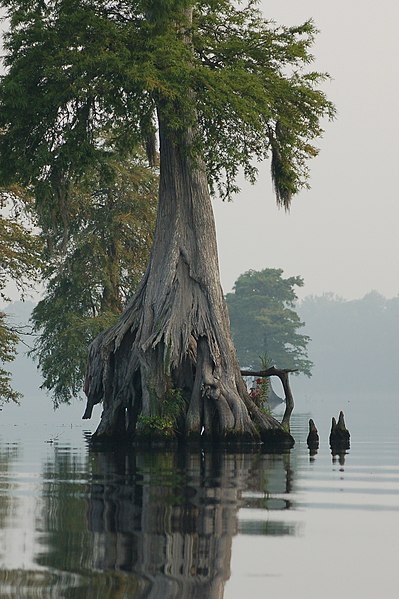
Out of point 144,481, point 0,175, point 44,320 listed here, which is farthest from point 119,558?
point 44,320

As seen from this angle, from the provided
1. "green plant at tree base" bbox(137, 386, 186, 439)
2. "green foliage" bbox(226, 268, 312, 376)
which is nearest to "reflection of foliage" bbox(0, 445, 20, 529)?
"green plant at tree base" bbox(137, 386, 186, 439)

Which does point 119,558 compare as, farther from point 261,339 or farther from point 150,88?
point 261,339

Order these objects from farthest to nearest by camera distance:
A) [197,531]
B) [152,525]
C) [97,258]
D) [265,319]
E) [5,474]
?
[265,319] < [97,258] < [5,474] < [152,525] < [197,531]

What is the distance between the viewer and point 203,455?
27.4 m

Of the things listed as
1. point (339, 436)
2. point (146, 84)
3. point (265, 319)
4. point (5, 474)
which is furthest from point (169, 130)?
point (265, 319)

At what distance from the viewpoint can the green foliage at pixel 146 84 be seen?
1255 inches

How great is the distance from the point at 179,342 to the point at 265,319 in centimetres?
10499

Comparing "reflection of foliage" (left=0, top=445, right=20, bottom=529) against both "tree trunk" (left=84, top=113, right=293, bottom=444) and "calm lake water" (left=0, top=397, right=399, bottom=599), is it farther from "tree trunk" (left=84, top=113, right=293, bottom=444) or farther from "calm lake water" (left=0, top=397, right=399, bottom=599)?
"tree trunk" (left=84, top=113, right=293, bottom=444)

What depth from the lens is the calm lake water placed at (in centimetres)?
998

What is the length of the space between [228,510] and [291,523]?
4.43ft

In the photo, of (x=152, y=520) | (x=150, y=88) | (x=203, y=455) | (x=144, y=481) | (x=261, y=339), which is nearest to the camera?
(x=152, y=520)

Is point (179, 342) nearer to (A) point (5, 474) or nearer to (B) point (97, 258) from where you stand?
(A) point (5, 474)

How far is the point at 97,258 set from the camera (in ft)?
184

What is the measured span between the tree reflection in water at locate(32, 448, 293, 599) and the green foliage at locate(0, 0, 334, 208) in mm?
11666
